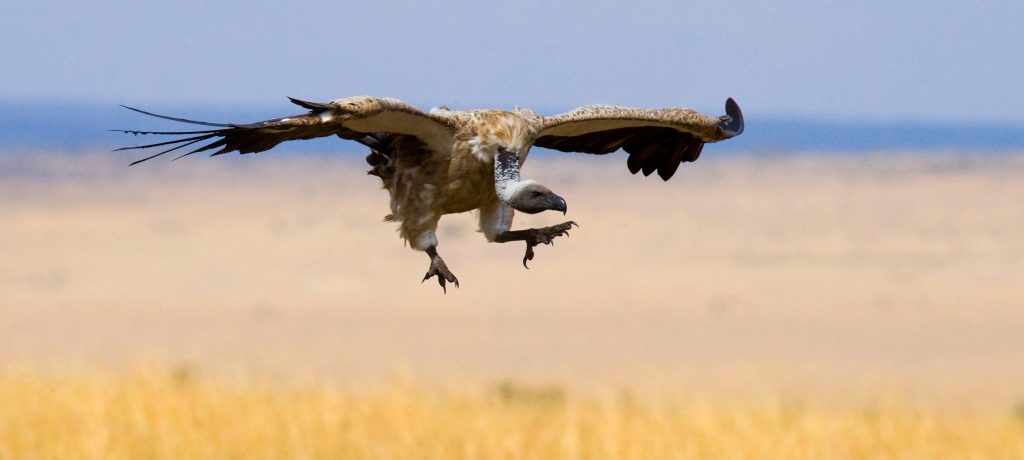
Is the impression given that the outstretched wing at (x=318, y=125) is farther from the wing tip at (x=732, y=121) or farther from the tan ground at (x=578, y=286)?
the tan ground at (x=578, y=286)

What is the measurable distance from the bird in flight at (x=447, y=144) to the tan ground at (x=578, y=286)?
490 inches

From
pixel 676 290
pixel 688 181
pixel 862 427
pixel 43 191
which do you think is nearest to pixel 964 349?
pixel 676 290

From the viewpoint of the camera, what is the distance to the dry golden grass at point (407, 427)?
16781mm

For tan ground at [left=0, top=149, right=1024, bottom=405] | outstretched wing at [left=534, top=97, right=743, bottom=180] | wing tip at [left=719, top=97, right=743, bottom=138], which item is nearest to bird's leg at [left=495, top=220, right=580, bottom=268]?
outstretched wing at [left=534, top=97, right=743, bottom=180]

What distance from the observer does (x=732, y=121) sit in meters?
10.5

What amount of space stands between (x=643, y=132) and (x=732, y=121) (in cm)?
55

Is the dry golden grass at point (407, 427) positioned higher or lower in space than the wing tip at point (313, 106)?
lower

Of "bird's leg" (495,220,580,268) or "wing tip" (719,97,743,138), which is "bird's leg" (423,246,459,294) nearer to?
"bird's leg" (495,220,580,268)

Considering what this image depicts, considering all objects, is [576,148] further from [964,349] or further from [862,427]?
[964,349]

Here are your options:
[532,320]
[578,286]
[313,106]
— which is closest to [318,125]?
[313,106]

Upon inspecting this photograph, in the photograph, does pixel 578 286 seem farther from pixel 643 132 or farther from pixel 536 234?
pixel 536 234

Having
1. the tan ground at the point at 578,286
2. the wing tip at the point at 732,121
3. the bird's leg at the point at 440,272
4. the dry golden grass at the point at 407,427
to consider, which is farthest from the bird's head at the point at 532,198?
the tan ground at the point at 578,286

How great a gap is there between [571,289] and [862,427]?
1944 inches

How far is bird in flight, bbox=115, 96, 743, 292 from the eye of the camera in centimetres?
805
